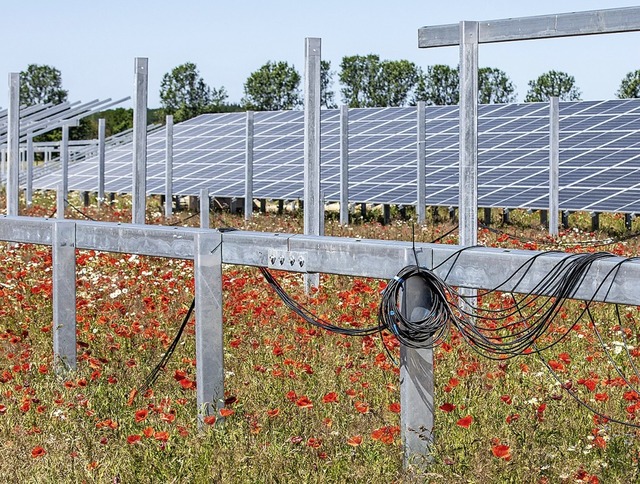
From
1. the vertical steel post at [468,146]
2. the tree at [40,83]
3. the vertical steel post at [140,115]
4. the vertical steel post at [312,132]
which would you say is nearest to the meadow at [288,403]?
the vertical steel post at [468,146]

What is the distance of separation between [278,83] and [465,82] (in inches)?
2031

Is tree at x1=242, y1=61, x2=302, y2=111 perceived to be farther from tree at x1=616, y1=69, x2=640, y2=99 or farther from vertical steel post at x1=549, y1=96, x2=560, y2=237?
vertical steel post at x1=549, y1=96, x2=560, y2=237

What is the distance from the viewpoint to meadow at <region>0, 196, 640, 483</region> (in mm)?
3945

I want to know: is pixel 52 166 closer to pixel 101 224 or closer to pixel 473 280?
pixel 101 224

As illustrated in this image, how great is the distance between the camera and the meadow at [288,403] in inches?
155

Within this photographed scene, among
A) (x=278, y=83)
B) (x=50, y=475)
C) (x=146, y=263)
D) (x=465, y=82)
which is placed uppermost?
(x=278, y=83)

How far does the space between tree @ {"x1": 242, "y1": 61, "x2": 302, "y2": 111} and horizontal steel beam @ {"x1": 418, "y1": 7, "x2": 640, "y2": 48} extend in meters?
50.7

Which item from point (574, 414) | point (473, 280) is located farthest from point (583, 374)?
point (473, 280)

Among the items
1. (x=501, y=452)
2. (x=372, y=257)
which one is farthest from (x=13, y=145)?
(x=501, y=452)

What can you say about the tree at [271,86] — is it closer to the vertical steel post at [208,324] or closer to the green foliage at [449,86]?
the green foliage at [449,86]

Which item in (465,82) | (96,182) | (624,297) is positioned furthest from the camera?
(96,182)

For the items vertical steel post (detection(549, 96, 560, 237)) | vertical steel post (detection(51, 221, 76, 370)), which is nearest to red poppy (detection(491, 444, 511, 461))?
vertical steel post (detection(51, 221, 76, 370))

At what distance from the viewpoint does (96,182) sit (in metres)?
24.2

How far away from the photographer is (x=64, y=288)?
577 centimetres
